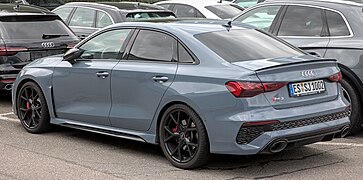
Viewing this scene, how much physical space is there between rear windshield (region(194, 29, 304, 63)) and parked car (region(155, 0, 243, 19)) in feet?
23.5

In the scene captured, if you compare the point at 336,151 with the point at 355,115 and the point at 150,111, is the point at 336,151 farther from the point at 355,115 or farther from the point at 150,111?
the point at 150,111

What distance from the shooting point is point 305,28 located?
9297 mm

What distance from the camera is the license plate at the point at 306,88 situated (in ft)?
22.3

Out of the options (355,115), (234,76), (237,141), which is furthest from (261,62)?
(355,115)

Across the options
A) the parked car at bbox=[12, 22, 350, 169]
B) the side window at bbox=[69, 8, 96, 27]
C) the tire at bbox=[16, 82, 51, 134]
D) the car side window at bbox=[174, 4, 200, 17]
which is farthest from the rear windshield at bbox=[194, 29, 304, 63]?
the car side window at bbox=[174, 4, 200, 17]

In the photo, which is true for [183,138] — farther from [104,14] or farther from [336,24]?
[104,14]

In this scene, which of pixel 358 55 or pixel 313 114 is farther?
pixel 358 55

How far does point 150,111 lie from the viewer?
7379mm

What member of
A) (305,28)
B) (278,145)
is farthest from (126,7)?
(278,145)

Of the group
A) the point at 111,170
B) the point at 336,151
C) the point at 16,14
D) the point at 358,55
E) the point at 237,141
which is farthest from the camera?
the point at 16,14

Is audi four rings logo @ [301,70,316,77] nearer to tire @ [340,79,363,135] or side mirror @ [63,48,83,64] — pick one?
tire @ [340,79,363,135]

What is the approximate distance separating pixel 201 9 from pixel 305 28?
19.9 ft

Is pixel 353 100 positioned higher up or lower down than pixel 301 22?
lower down

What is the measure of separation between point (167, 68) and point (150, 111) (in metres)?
0.49
